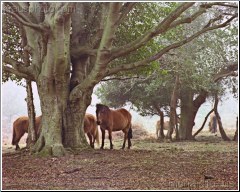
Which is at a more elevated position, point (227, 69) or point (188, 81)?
point (227, 69)

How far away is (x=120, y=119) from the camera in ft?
38.9

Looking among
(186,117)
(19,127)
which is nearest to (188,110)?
(186,117)

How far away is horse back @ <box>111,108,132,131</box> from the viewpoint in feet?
38.3

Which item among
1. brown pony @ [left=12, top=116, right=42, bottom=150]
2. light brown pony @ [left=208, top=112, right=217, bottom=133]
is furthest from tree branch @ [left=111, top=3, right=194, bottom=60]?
light brown pony @ [left=208, top=112, right=217, bottom=133]

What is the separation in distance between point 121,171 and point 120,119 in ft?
16.9

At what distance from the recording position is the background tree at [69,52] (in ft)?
27.0

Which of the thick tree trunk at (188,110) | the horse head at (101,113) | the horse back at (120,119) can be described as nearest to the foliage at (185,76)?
the thick tree trunk at (188,110)

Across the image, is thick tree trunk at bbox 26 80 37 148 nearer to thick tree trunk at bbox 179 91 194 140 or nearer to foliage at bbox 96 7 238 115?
foliage at bbox 96 7 238 115

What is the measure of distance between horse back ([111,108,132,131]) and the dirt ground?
2544 mm

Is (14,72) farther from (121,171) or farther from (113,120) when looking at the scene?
(121,171)

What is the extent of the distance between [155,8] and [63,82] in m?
3.67

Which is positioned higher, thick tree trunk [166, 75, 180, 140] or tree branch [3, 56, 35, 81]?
tree branch [3, 56, 35, 81]

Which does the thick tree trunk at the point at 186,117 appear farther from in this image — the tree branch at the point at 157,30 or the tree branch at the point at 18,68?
the tree branch at the point at 18,68

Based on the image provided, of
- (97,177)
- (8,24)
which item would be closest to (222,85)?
(8,24)
